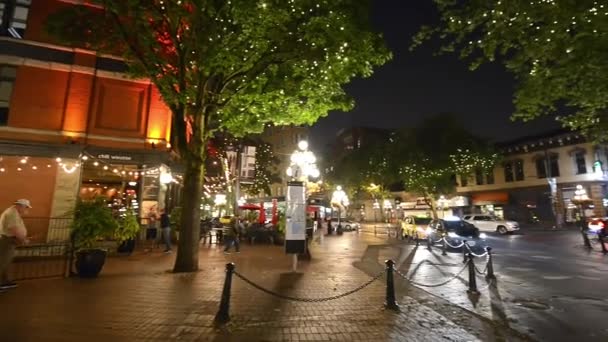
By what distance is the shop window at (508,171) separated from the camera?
3988cm

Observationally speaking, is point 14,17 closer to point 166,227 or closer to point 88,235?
point 166,227

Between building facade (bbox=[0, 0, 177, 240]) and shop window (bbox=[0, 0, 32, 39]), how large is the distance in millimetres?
34

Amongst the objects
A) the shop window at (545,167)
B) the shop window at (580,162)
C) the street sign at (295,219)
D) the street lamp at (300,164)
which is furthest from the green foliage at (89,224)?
the shop window at (545,167)

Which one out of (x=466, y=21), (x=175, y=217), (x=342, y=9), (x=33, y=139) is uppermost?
(x=342, y=9)

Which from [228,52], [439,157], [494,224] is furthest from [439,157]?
[228,52]

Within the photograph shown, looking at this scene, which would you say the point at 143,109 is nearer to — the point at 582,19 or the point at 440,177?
the point at 582,19

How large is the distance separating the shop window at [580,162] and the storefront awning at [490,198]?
292 inches

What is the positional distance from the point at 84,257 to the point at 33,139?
8.94 meters

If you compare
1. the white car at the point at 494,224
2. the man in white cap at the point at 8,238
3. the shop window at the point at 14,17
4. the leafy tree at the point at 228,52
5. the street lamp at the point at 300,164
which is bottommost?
the man in white cap at the point at 8,238

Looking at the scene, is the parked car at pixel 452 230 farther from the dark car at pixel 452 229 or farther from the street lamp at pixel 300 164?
the street lamp at pixel 300 164

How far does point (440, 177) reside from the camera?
121 feet

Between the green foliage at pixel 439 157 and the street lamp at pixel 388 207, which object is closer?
the green foliage at pixel 439 157

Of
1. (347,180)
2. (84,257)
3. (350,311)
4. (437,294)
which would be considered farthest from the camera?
(347,180)

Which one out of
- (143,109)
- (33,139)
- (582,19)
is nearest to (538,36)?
(582,19)
